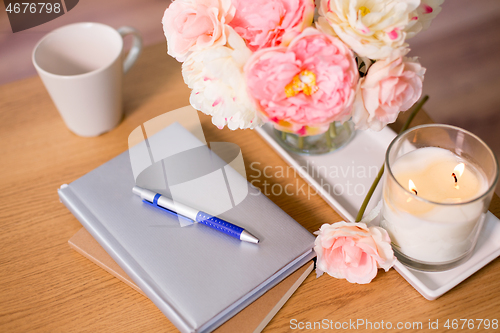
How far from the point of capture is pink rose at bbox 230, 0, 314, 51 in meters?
0.38

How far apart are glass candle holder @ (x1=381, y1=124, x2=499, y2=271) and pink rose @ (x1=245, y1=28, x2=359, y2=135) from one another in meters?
0.10

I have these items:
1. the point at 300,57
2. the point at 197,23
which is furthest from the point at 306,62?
the point at 197,23

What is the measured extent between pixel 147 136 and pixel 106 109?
7cm

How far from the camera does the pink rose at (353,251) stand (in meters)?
0.44

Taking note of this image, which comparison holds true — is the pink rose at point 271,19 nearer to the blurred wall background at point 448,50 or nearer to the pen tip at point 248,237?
the pen tip at point 248,237

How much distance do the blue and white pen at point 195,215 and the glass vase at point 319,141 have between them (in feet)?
0.56

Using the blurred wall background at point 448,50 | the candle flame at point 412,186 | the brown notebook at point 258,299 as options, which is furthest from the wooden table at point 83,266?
the blurred wall background at point 448,50

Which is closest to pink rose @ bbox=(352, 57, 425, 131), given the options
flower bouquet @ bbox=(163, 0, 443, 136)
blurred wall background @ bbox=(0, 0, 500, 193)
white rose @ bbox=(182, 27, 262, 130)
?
flower bouquet @ bbox=(163, 0, 443, 136)

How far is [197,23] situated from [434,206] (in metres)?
0.28

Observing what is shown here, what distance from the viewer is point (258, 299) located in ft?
1.52

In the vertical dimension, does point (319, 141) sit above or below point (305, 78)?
below

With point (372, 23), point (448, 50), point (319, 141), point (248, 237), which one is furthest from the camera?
point (448, 50)

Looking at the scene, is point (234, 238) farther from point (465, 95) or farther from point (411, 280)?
point (465, 95)

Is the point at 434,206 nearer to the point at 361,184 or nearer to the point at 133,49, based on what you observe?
the point at 361,184
